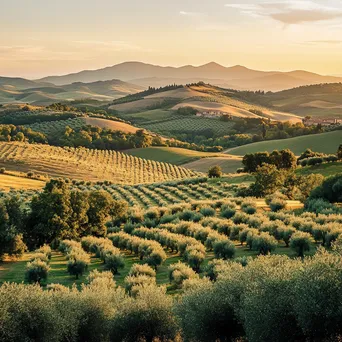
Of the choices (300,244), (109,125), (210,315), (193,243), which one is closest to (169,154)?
(109,125)

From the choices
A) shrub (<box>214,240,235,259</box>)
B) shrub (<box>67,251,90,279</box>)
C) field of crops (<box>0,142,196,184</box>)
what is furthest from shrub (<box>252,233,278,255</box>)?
field of crops (<box>0,142,196,184</box>)

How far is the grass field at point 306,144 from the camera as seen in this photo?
12364cm

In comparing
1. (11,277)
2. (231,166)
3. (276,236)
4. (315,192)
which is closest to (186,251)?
(276,236)

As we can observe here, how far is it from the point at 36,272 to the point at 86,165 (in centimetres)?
8718

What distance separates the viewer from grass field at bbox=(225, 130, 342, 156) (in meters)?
124

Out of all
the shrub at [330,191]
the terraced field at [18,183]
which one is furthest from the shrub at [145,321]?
the terraced field at [18,183]

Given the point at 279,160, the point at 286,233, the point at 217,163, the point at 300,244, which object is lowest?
the point at 217,163

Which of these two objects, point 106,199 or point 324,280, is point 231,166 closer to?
point 106,199

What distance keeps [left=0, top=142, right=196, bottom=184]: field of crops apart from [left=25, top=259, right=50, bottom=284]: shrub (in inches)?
2611

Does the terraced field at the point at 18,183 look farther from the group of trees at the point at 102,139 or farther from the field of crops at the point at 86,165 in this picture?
the group of trees at the point at 102,139

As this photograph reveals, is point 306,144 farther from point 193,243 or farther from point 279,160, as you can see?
point 193,243

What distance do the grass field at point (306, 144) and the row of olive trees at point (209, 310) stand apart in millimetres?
108296

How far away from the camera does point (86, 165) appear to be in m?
112

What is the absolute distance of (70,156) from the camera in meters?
125
